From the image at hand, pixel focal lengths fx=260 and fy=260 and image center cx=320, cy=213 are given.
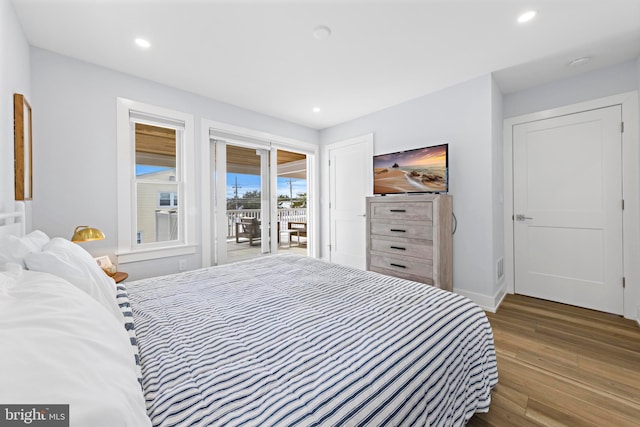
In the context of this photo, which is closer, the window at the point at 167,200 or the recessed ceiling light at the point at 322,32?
the recessed ceiling light at the point at 322,32

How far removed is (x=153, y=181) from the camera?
2953 millimetres

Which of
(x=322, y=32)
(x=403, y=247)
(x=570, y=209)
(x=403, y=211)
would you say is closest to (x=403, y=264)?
(x=403, y=247)

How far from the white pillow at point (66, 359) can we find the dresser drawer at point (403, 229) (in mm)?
2655

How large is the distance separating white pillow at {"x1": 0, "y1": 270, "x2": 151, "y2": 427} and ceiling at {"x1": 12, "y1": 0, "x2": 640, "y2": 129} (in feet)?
6.58

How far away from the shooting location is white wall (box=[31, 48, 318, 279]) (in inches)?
88.0

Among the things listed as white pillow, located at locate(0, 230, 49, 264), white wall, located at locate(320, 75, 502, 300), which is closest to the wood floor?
white wall, located at locate(320, 75, 502, 300)

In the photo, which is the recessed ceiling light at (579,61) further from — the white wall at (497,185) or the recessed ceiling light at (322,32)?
the recessed ceiling light at (322,32)

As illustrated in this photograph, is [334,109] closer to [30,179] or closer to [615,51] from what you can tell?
[615,51]

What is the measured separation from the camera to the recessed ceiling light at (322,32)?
2021 mm

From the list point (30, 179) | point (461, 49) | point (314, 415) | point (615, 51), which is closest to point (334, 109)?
point (461, 49)

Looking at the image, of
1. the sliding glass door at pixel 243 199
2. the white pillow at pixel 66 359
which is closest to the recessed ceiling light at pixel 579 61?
the sliding glass door at pixel 243 199

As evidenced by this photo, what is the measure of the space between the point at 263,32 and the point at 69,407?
240 centimetres

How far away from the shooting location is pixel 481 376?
4.33 ft
